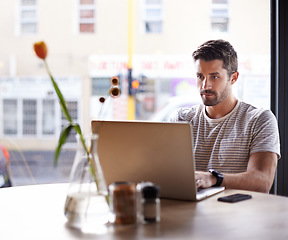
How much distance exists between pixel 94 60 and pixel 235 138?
278 centimetres

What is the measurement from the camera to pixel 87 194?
1.21m

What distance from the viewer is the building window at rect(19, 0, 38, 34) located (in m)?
4.61

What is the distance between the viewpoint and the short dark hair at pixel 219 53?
220 centimetres

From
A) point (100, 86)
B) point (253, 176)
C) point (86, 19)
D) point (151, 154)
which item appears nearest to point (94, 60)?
point (100, 86)

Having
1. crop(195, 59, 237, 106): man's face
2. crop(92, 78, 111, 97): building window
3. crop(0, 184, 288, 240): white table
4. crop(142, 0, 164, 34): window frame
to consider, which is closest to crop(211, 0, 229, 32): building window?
crop(142, 0, 164, 34): window frame

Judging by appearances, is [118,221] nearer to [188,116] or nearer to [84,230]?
[84,230]

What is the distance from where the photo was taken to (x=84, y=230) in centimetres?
120

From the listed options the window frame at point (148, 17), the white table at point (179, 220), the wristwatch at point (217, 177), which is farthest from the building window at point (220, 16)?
the white table at point (179, 220)

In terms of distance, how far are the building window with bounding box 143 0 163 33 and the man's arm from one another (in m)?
2.62

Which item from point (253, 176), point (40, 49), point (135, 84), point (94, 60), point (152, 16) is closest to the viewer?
point (40, 49)

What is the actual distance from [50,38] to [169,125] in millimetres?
3501

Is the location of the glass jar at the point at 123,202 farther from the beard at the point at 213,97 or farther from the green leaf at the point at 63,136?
the beard at the point at 213,97

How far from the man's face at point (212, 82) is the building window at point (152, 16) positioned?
2253 millimetres

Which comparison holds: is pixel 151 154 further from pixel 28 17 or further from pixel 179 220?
pixel 28 17
